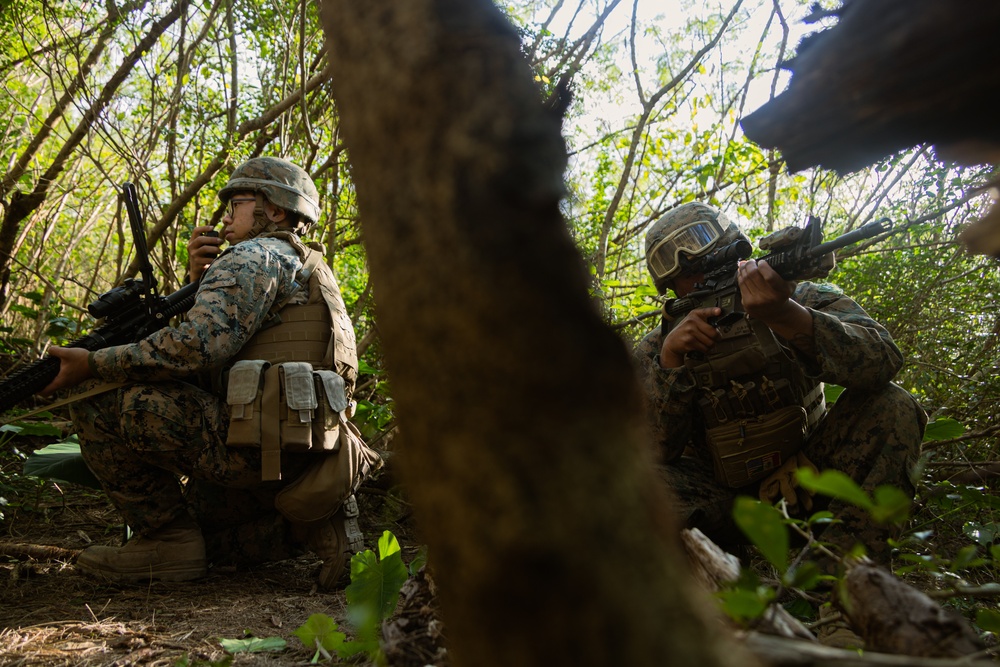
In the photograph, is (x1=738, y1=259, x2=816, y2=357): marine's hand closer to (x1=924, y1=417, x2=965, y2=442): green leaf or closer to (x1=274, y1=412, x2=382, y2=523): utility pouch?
(x1=924, y1=417, x2=965, y2=442): green leaf

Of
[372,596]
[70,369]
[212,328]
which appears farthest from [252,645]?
[70,369]

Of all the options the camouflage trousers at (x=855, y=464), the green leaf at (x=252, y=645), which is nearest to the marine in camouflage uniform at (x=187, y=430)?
the green leaf at (x=252, y=645)

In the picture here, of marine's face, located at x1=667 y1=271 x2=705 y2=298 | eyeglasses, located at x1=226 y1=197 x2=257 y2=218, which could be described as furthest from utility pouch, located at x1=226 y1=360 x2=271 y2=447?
marine's face, located at x1=667 y1=271 x2=705 y2=298

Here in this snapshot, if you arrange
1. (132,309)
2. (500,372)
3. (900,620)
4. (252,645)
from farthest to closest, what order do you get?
(132,309)
(252,645)
(900,620)
(500,372)

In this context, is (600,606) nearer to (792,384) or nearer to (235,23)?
(792,384)

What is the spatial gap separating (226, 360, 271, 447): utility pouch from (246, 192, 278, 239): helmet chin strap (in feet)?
2.78

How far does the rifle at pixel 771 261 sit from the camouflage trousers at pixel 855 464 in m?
0.61

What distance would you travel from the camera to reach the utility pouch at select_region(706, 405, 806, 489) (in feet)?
10.0

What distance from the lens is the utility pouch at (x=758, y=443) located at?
3053 millimetres

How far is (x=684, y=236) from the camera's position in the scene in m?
3.31

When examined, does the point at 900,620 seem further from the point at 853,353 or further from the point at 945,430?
the point at 945,430

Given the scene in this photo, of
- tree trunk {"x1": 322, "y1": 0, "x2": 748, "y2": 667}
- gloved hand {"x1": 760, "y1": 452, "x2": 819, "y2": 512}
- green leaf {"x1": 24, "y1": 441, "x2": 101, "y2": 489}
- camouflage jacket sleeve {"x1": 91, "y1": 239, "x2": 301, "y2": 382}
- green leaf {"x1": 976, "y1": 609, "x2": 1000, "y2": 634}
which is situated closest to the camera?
tree trunk {"x1": 322, "y1": 0, "x2": 748, "y2": 667}

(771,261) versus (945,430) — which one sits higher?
(771,261)

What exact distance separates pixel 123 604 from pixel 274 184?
2.04 metres
